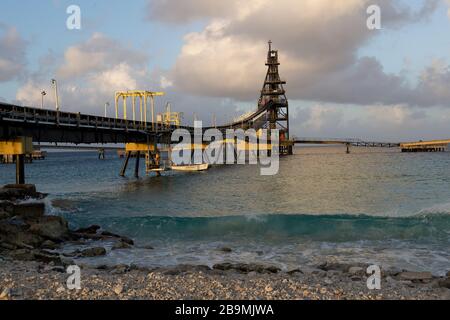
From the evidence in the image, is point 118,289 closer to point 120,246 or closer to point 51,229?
point 120,246

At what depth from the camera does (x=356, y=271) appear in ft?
46.5

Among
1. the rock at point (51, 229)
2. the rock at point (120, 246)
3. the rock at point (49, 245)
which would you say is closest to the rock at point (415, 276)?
the rock at point (120, 246)

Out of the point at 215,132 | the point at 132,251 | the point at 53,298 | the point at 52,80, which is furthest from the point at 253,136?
the point at 53,298

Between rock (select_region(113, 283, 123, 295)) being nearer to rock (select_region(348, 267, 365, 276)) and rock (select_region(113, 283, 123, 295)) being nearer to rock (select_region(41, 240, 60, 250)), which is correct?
rock (select_region(348, 267, 365, 276))

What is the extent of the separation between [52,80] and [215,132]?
55.1m

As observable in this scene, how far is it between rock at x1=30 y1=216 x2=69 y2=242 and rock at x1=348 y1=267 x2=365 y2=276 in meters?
13.3

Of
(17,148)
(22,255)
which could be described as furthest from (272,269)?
(17,148)

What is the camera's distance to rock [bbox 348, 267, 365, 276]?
45.8ft

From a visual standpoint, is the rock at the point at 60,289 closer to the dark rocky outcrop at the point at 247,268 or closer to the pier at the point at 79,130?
the dark rocky outcrop at the point at 247,268

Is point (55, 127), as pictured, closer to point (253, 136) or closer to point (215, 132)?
point (215, 132)

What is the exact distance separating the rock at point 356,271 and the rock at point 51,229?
523 inches

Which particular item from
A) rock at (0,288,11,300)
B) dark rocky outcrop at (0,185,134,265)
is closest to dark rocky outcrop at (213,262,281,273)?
dark rocky outcrop at (0,185,134,265)

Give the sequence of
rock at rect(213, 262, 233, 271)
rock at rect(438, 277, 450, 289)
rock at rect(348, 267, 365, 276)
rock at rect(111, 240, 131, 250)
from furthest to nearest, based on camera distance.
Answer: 1. rock at rect(111, 240, 131, 250)
2. rock at rect(213, 262, 233, 271)
3. rock at rect(348, 267, 365, 276)
4. rock at rect(438, 277, 450, 289)
